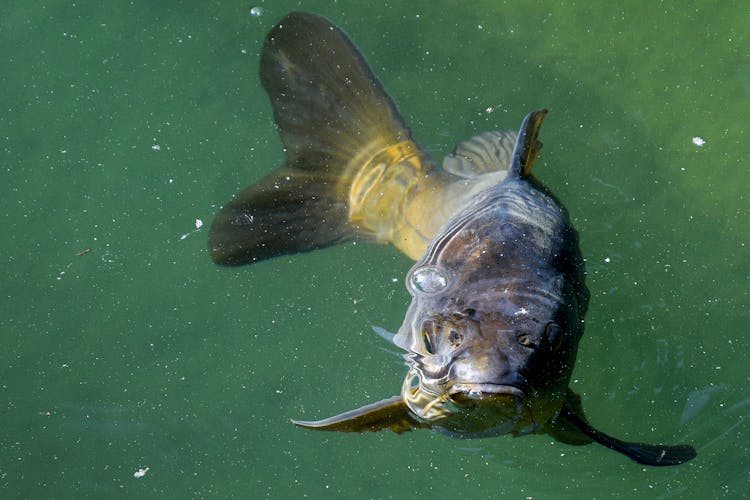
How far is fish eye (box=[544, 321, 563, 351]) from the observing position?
84.1 inches

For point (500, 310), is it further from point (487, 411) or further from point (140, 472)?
point (140, 472)

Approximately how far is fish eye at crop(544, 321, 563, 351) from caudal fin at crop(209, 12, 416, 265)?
1.30 meters

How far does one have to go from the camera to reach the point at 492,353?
202 centimetres

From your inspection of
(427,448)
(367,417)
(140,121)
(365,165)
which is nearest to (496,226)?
(367,417)

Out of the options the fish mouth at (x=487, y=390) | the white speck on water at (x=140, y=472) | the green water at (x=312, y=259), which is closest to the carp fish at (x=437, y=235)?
the fish mouth at (x=487, y=390)

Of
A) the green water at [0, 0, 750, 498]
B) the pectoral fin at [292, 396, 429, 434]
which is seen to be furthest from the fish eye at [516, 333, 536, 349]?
the green water at [0, 0, 750, 498]

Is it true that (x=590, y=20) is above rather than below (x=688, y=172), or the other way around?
above

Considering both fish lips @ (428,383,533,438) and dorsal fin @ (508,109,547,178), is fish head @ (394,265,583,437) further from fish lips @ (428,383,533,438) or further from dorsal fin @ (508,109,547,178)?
dorsal fin @ (508,109,547,178)

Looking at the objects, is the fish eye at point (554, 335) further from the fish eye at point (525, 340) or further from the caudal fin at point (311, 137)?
the caudal fin at point (311, 137)

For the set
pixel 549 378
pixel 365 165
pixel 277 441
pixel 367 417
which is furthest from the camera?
pixel 277 441

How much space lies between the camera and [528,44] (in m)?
3.72

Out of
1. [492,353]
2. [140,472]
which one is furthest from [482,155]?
Answer: [140,472]

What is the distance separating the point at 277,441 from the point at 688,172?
2209 mm

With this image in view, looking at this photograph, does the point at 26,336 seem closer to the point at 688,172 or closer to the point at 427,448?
the point at 427,448
